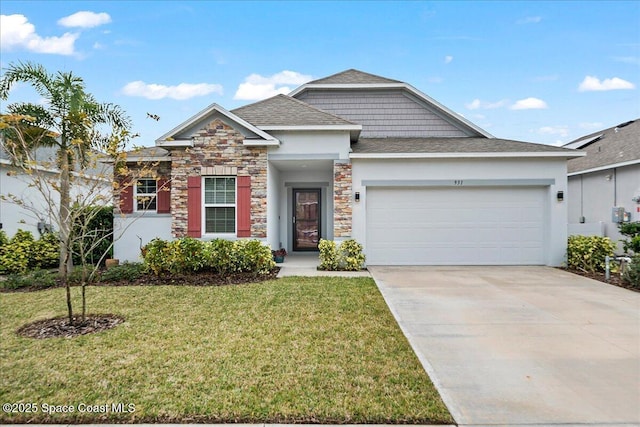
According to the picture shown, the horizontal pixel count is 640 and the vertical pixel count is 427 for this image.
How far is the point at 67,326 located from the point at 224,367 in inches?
118

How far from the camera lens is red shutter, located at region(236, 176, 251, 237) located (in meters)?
9.98

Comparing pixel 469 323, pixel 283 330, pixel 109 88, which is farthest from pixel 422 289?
pixel 109 88

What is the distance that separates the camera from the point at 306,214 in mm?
13383

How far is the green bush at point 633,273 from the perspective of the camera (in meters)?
7.95

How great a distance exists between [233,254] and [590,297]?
7.64 m

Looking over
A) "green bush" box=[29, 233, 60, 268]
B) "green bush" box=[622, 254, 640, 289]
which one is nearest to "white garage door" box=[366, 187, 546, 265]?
"green bush" box=[622, 254, 640, 289]

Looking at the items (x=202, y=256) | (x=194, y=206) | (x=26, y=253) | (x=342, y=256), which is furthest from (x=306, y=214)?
(x=26, y=253)

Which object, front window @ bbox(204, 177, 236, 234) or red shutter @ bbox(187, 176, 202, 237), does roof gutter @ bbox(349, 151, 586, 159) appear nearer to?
front window @ bbox(204, 177, 236, 234)

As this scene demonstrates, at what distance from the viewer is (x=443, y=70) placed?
50.7 feet

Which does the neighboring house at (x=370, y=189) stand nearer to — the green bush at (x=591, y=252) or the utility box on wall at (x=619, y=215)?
the green bush at (x=591, y=252)

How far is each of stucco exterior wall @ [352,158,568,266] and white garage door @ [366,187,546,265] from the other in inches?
10.7

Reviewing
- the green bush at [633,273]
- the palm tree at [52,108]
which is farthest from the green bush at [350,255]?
the palm tree at [52,108]

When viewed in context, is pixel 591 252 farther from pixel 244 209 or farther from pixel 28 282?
pixel 28 282

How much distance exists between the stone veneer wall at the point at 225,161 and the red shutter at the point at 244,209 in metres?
0.11
